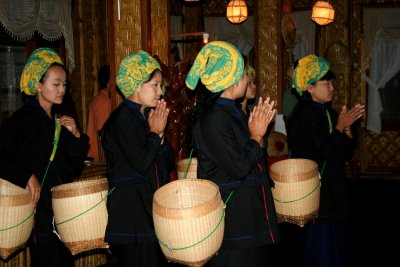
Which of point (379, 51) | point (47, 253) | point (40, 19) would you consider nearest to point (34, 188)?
point (47, 253)

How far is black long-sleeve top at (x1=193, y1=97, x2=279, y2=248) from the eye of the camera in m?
2.39

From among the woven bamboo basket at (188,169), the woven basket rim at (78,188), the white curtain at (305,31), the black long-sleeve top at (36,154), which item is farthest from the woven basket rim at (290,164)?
the white curtain at (305,31)

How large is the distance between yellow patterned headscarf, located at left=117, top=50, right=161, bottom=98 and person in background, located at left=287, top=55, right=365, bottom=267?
132 centimetres

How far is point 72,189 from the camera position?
274 cm

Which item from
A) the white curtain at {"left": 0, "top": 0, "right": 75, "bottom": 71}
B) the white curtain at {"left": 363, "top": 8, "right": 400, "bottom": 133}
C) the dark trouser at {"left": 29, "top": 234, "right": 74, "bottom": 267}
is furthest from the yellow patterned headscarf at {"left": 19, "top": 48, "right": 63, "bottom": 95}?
the white curtain at {"left": 363, "top": 8, "right": 400, "bottom": 133}

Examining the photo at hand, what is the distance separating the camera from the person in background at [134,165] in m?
2.71

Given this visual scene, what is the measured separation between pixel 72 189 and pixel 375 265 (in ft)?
10.3

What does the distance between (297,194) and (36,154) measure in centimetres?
165

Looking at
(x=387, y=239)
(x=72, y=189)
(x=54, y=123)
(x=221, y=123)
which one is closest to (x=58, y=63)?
(x=54, y=123)

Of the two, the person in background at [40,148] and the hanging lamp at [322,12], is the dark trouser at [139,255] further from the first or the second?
the hanging lamp at [322,12]

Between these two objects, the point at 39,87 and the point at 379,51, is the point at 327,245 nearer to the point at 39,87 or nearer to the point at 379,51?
the point at 39,87

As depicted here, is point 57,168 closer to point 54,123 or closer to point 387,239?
point 54,123

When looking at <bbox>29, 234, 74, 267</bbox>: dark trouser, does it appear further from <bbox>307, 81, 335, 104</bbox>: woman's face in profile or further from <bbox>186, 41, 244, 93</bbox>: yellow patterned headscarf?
<bbox>307, 81, 335, 104</bbox>: woman's face in profile

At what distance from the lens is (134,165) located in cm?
269
